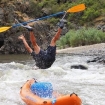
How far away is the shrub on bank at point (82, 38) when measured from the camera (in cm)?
2483

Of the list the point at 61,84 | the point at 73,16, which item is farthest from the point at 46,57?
the point at 73,16

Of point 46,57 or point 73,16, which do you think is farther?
point 73,16

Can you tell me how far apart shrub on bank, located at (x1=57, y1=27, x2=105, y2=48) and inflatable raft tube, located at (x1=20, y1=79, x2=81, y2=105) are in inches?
693

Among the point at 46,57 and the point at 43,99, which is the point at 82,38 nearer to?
the point at 46,57

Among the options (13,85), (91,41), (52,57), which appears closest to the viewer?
(52,57)

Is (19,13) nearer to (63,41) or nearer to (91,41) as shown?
(63,41)

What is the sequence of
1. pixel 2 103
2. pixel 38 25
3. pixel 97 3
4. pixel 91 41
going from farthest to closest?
pixel 97 3 < pixel 38 25 < pixel 91 41 < pixel 2 103

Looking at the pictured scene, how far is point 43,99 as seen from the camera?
6.16 metres

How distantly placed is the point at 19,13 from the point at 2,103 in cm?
2151

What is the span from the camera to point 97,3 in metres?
36.4

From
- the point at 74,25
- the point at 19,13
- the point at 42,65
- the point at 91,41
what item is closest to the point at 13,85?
the point at 42,65

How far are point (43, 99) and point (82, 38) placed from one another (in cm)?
1917

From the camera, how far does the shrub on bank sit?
81.5 feet

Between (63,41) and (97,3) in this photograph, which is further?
(97,3)
